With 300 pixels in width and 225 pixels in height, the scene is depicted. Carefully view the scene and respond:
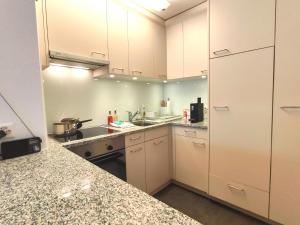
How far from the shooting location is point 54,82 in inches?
64.9

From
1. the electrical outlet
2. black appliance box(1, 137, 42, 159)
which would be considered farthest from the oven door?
the electrical outlet

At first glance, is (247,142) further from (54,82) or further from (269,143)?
(54,82)

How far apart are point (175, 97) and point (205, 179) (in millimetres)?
1278

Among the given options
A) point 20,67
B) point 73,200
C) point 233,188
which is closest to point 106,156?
point 20,67

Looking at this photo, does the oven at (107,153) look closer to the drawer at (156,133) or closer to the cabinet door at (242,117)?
the drawer at (156,133)

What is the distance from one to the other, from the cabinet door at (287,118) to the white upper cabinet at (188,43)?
783mm

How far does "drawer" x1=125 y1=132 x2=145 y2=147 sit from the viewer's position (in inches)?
63.6

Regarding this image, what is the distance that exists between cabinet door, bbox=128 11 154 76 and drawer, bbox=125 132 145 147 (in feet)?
2.30

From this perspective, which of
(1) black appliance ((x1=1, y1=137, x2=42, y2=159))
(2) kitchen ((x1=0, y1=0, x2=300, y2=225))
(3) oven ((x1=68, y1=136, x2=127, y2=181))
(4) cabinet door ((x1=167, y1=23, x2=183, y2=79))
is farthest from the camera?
(4) cabinet door ((x1=167, y1=23, x2=183, y2=79))

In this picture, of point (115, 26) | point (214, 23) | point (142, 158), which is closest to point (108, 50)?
point (115, 26)

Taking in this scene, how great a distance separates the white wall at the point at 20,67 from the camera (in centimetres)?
91

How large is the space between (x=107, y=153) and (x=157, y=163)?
695 mm

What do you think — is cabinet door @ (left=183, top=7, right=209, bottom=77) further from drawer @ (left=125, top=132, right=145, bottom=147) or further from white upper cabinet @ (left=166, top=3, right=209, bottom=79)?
drawer @ (left=125, top=132, right=145, bottom=147)

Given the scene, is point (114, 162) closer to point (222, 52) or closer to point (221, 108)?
point (221, 108)
